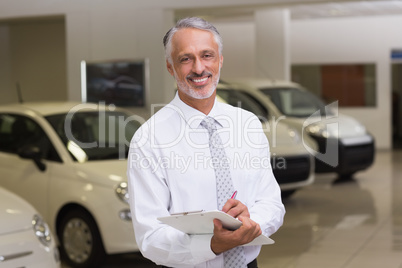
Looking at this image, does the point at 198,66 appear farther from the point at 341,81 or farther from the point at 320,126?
the point at 341,81

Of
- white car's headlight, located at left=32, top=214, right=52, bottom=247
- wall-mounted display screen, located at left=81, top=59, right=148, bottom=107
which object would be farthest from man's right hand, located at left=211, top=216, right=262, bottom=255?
wall-mounted display screen, located at left=81, top=59, right=148, bottom=107

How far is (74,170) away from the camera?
7027 mm

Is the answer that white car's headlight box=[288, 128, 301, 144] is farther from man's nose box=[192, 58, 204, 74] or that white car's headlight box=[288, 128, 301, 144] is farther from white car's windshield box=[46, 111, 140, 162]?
man's nose box=[192, 58, 204, 74]

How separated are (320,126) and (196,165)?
9.66 m

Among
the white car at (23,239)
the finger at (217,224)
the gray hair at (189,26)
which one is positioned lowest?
the white car at (23,239)

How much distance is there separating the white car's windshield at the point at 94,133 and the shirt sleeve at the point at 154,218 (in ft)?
15.2

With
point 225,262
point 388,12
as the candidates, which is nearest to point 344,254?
point 225,262

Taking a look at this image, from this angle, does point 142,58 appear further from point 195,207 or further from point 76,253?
point 195,207

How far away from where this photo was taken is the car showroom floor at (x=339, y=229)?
724 cm

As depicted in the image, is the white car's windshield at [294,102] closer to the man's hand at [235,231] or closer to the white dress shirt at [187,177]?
the white dress shirt at [187,177]

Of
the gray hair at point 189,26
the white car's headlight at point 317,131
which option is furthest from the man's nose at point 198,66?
the white car's headlight at point 317,131

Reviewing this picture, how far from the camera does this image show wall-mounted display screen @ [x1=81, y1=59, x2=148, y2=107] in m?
11.9

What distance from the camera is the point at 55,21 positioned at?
13.7 meters

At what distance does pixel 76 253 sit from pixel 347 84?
1427 cm
